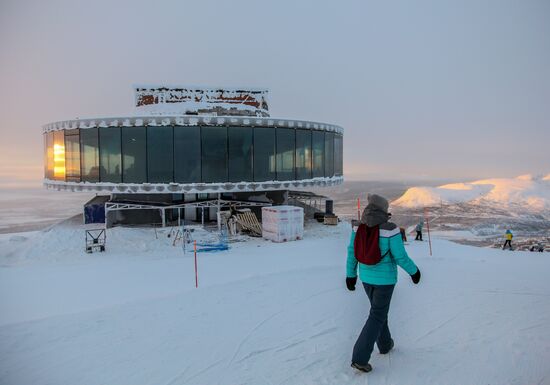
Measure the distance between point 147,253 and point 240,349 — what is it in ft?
40.6

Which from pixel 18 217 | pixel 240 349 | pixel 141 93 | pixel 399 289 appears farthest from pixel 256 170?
pixel 18 217

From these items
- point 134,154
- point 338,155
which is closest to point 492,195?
point 338,155

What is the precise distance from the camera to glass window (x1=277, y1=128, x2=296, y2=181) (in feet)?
80.8

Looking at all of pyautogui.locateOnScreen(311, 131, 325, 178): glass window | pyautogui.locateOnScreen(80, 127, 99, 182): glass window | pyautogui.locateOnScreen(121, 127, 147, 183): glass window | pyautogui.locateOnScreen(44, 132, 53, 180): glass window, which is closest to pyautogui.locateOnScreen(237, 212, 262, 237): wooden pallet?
pyautogui.locateOnScreen(121, 127, 147, 183): glass window

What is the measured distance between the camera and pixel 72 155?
23953 mm

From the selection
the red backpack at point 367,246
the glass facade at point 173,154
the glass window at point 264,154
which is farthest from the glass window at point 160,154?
the red backpack at point 367,246

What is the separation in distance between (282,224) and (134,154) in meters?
9.95

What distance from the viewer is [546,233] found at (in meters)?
41.5

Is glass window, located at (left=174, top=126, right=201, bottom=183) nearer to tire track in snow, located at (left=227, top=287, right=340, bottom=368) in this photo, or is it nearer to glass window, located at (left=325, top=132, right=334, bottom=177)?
glass window, located at (left=325, top=132, right=334, bottom=177)

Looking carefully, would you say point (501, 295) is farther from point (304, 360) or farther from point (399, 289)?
point (304, 360)

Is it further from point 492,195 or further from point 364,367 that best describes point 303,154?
point 492,195

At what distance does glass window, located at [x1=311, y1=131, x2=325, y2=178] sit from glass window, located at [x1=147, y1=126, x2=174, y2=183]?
9668 mm

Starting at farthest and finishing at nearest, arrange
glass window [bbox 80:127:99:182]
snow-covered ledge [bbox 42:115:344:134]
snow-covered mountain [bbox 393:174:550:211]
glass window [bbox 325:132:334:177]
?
snow-covered mountain [bbox 393:174:550:211] → glass window [bbox 325:132:334:177] → glass window [bbox 80:127:99:182] → snow-covered ledge [bbox 42:115:344:134]

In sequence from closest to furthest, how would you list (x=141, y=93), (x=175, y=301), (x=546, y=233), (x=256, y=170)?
1. (x=175, y=301)
2. (x=256, y=170)
3. (x=141, y=93)
4. (x=546, y=233)
